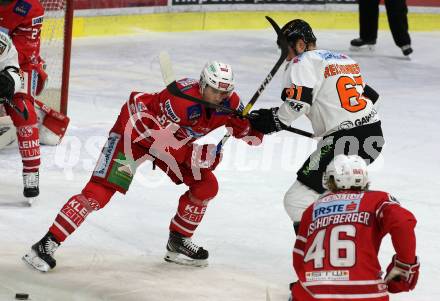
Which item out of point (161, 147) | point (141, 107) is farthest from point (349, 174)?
point (141, 107)

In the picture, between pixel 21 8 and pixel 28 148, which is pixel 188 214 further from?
pixel 21 8

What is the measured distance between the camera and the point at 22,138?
5.81 metres

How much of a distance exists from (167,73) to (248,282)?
97 cm

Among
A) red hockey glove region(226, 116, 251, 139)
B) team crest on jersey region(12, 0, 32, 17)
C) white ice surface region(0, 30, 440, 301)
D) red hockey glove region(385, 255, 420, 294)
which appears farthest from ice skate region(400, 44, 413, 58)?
red hockey glove region(385, 255, 420, 294)

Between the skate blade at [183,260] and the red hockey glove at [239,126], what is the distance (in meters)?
0.60

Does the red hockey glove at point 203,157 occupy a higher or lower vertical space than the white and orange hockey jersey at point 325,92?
lower

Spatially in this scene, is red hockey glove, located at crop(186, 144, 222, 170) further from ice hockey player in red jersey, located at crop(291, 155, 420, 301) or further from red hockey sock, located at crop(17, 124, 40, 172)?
red hockey sock, located at crop(17, 124, 40, 172)

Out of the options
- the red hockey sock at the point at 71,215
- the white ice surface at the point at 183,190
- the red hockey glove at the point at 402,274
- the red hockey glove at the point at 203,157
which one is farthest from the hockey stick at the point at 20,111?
the red hockey glove at the point at 402,274

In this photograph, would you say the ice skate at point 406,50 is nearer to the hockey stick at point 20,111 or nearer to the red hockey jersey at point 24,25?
the red hockey jersey at point 24,25

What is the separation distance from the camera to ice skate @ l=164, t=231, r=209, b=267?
16.4 ft

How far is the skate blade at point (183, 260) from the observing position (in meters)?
5.01

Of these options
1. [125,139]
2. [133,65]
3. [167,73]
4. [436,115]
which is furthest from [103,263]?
[133,65]

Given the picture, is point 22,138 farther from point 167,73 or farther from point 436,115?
point 436,115

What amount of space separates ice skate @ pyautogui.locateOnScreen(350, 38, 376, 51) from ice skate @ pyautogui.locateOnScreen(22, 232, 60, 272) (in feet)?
20.7
